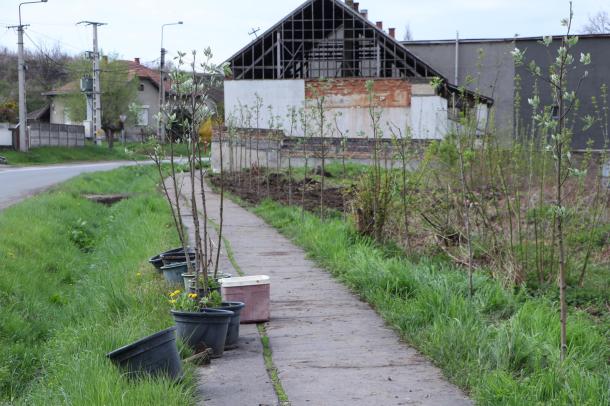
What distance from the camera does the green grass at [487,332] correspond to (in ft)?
16.0

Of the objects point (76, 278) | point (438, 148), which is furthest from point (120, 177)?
point (438, 148)

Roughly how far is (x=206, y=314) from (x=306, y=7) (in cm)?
3198

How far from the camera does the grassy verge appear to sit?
504 centimetres

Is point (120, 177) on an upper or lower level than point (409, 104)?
lower

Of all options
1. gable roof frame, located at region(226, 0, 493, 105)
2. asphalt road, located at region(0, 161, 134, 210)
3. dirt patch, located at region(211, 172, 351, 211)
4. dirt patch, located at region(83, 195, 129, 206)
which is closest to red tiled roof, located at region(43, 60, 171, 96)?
gable roof frame, located at region(226, 0, 493, 105)

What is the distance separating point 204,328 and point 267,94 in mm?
31163

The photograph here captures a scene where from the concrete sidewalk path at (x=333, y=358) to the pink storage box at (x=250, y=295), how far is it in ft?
0.56

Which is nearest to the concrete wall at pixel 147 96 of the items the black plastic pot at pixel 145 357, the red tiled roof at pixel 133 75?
the red tiled roof at pixel 133 75

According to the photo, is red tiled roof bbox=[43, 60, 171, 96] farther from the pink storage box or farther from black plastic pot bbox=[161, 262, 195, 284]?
the pink storage box

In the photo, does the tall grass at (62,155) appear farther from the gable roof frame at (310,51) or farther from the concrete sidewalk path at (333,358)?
the concrete sidewalk path at (333,358)

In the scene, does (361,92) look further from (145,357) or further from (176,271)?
(145,357)

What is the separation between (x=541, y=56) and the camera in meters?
40.9

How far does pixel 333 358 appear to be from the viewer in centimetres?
602

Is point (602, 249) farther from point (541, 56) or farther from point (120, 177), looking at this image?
point (541, 56)
